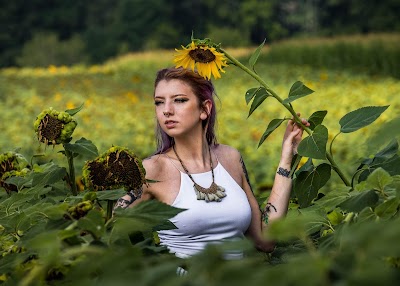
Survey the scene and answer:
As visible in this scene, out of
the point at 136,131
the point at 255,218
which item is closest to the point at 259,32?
the point at 136,131

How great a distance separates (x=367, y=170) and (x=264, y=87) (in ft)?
0.84

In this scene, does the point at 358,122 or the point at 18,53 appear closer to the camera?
the point at 358,122

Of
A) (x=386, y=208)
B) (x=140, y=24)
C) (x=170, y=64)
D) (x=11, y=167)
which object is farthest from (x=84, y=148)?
(x=140, y=24)

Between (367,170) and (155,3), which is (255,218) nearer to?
(367,170)

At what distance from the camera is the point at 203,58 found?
1.80 meters

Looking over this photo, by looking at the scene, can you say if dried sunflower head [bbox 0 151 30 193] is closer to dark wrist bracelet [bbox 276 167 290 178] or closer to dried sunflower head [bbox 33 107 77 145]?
dried sunflower head [bbox 33 107 77 145]

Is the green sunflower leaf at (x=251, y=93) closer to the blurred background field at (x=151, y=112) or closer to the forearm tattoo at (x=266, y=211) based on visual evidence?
the blurred background field at (x=151, y=112)

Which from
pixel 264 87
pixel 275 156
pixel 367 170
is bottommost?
pixel 275 156

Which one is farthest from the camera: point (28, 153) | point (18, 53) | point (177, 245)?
point (18, 53)

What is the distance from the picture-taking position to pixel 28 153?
5.48m

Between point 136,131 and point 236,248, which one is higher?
point 236,248

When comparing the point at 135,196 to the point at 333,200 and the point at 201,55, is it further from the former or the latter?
the point at 333,200

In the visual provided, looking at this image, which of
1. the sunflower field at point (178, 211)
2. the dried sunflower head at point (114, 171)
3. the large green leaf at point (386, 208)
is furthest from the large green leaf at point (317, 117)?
the large green leaf at point (386, 208)

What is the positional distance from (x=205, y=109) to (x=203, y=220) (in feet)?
1.10
